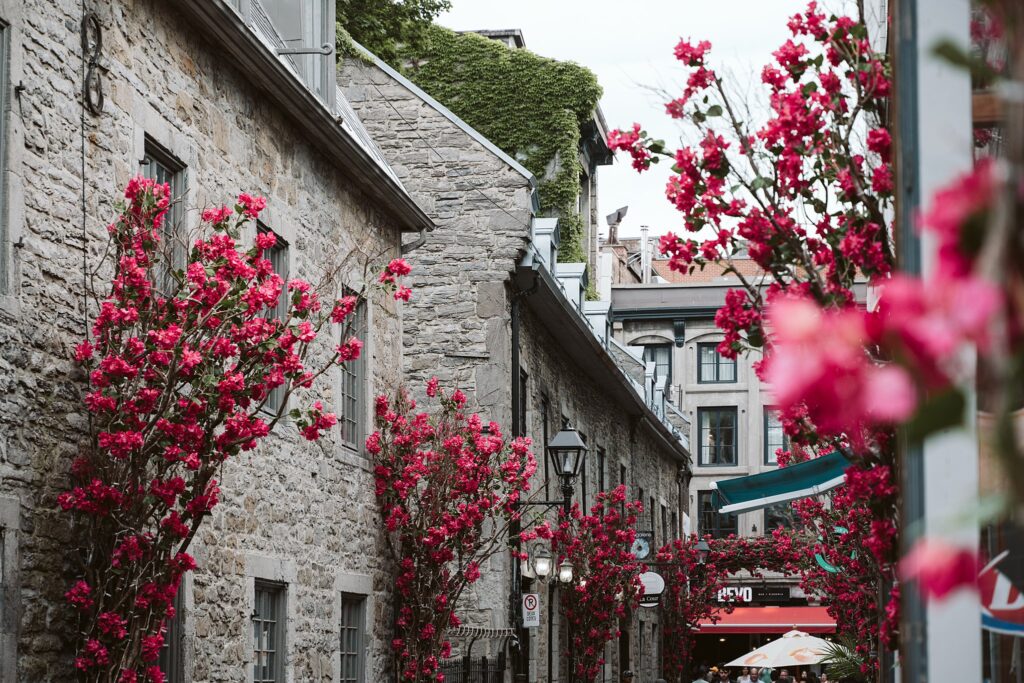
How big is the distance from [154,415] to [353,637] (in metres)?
6.22

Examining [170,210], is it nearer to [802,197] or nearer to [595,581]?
[802,197]

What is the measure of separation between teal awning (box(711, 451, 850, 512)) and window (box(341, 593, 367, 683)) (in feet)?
14.5

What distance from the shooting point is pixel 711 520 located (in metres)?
47.6

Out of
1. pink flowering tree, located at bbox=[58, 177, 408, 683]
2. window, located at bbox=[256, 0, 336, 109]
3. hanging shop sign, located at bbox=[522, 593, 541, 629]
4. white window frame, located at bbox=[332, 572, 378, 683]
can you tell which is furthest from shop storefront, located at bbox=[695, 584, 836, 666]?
pink flowering tree, located at bbox=[58, 177, 408, 683]

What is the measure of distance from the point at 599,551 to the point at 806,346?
2057 cm

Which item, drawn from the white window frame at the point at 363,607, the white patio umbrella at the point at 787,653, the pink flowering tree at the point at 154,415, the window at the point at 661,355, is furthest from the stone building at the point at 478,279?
the window at the point at 661,355

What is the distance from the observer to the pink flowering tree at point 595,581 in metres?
21.6

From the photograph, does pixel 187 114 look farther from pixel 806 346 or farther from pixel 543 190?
pixel 543 190

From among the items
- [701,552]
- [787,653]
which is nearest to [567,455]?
[787,653]

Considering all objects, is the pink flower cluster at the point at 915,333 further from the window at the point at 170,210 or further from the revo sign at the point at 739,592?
the revo sign at the point at 739,592

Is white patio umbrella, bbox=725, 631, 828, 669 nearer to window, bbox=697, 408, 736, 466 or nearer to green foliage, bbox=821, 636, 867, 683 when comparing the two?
green foliage, bbox=821, 636, 867, 683

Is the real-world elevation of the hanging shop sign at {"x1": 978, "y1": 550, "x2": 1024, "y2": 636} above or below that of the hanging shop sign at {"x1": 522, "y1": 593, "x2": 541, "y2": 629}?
above

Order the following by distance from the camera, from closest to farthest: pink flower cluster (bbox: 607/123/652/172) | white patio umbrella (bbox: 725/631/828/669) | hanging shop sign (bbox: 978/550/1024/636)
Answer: hanging shop sign (bbox: 978/550/1024/636) < pink flower cluster (bbox: 607/123/652/172) < white patio umbrella (bbox: 725/631/828/669)

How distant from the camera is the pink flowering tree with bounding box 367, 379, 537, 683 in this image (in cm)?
1450
